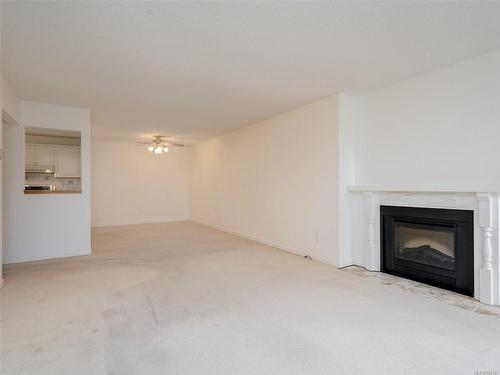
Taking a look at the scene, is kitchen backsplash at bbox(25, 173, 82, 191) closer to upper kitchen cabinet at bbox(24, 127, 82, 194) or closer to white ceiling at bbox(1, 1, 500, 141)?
upper kitchen cabinet at bbox(24, 127, 82, 194)

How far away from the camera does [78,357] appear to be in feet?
6.01

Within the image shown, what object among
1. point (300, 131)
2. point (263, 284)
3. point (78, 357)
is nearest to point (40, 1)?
point (78, 357)

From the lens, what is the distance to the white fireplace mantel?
2650mm

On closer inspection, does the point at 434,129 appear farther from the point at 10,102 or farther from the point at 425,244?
the point at 10,102

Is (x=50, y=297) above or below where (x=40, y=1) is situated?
below

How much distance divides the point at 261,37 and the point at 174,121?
3.53 meters

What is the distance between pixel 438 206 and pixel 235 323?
8.46 feet

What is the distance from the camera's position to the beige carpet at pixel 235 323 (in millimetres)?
1771

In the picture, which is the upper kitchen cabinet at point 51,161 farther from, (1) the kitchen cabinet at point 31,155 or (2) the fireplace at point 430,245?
(2) the fireplace at point 430,245

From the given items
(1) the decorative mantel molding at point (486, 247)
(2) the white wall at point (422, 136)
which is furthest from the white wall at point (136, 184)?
(1) the decorative mantel molding at point (486, 247)

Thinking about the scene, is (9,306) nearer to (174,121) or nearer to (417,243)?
(174,121)

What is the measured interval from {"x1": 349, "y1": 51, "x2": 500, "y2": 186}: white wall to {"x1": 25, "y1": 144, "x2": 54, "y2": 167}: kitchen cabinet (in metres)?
7.06

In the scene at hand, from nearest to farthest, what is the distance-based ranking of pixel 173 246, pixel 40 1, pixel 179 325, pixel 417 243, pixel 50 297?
pixel 40 1 < pixel 179 325 < pixel 50 297 < pixel 417 243 < pixel 173 246

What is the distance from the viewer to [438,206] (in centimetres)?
313
